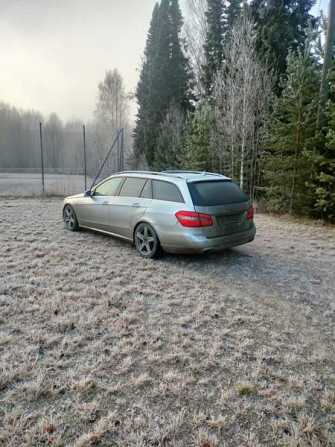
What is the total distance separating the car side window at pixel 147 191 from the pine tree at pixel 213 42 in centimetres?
Answer: 1413

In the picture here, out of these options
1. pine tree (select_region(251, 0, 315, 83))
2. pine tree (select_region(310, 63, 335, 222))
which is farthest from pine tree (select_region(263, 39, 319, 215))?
pine tree (select_region(251, 0, 315, 83))

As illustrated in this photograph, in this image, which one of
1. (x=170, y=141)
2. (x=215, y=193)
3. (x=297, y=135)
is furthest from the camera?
(x=170, y=141)

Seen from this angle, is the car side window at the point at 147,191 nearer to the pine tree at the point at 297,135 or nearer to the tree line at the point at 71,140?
the pine tree at the point at 297,135

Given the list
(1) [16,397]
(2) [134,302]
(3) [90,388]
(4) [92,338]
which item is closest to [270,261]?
(2) [134,302]

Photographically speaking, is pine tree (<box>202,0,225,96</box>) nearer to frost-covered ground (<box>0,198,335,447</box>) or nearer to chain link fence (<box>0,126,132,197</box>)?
chain link fence (<box>0,126,132,197</box>)

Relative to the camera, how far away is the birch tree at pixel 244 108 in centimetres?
1173

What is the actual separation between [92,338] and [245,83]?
1167cm

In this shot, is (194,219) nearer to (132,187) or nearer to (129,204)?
(129,204)

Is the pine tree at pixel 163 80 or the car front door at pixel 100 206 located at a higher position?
the pine tree at pixel 163 80

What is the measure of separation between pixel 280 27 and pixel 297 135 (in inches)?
248

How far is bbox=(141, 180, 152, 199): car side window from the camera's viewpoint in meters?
5.19

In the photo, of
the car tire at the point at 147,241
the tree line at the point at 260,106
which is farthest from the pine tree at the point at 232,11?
the car tire at the point at 147,241

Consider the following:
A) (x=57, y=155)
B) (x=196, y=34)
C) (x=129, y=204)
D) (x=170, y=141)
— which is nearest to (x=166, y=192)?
(x=129, y=204)

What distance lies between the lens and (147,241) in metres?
5.16
